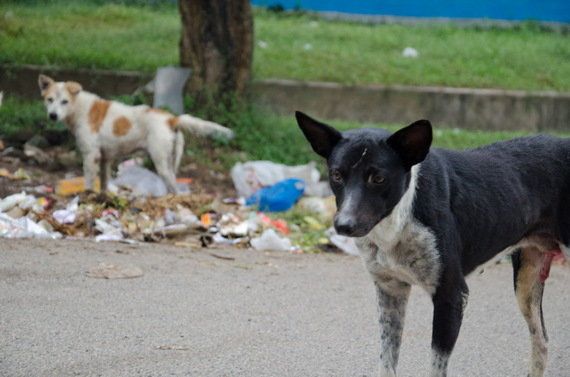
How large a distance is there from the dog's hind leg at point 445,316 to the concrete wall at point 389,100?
25.3 ft

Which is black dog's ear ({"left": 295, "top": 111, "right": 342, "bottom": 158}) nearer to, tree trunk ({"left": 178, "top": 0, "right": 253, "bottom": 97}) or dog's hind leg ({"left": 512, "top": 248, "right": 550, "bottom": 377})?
dog's hind leg ({"left": 512, "top": 248, "right": 550, "bottom": 377})

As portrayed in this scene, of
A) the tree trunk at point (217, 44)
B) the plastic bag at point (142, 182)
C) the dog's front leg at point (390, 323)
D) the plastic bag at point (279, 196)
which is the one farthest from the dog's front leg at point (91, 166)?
the dog's front leg at point (390, 323)

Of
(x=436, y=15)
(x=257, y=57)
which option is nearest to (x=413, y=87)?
(x=257, y=57)

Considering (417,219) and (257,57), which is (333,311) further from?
(257,57)

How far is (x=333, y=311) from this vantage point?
6.17m

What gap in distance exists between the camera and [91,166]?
9398 millimetres

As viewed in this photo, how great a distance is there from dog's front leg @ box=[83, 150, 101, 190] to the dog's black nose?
5817mm

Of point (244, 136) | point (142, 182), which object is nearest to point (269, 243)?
point (142, 182)

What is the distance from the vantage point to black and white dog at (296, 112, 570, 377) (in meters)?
3.86

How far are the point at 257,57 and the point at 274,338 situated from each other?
25.2 ft

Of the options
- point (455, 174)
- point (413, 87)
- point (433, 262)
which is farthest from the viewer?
point (413, 87)

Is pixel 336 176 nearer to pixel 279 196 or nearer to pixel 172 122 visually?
pixel 279 196

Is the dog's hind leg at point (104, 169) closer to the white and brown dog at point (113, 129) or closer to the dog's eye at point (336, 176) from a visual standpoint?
the white and brown dog at point (113, 129)

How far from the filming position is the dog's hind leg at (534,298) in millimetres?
4758
